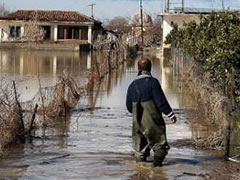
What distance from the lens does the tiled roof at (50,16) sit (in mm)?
76438

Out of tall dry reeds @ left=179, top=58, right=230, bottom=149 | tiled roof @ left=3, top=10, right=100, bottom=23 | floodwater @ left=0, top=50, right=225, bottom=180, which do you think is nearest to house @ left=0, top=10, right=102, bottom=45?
tiled roof @ left=3, top=10, right=100, bottom=23

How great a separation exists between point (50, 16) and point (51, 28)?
11.3 feet

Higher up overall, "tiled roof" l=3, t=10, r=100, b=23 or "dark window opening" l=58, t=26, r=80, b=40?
"tiled roof" l=3, t=10, r=100, b=23

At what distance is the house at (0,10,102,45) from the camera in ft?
245

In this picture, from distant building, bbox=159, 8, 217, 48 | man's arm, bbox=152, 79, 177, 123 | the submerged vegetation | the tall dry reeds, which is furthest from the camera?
distant building, bbox=159, 8, 217, 48

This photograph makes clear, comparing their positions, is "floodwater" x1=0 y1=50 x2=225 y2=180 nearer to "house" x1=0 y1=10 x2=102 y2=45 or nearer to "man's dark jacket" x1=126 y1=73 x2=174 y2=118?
"man's dark jacket" x1=126 y1=73 x2=174 y2=118

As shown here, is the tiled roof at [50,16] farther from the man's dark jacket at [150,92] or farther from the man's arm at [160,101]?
the man's arm at [160,101]

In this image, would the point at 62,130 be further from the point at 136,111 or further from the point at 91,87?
the point at 91,87

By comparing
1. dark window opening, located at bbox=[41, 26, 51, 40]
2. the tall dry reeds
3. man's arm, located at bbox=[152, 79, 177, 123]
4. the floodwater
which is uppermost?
dark window opening, located at bbox=[41, 26, 51, 40]

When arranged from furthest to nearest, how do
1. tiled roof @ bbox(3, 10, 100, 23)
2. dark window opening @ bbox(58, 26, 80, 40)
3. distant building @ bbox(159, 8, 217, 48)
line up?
tiled roof @ bbox(3, 10, 100, 23) < dark window opening @ bbox(58, 26, 80, 40) < distant building @ bbox(159, 8, 217, 48)

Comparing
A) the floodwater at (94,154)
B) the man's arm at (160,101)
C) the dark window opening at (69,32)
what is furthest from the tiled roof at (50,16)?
the man's arm at (160,101)

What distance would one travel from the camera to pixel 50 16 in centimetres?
7838

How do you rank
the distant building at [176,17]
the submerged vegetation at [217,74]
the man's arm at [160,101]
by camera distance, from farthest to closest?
the distant building at [176,17]
the submerged vegetation at [217,74]
the man's arm at [160,101]

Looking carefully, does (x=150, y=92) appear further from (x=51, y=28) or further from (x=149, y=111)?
(x=51, y=28)
